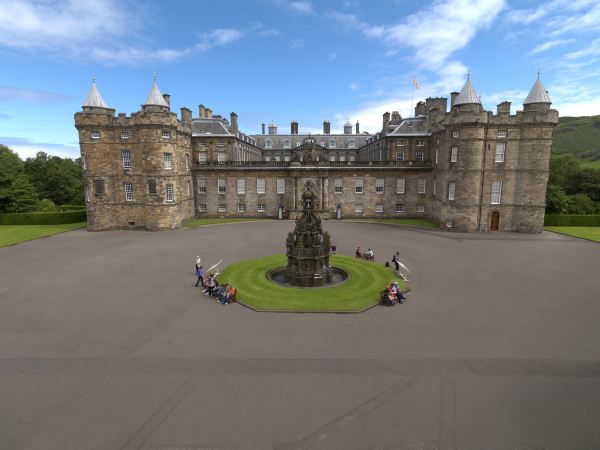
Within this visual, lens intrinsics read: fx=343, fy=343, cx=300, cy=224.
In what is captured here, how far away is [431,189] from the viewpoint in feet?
146

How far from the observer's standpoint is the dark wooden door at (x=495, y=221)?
37.2 meters

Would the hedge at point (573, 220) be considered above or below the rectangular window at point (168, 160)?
below

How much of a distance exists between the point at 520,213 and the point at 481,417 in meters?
34.2

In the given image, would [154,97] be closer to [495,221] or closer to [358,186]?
[358,186]

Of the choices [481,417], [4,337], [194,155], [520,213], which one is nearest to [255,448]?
[481,417]

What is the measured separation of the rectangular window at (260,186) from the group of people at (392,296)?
3323cm

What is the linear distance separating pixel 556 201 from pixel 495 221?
10.9m

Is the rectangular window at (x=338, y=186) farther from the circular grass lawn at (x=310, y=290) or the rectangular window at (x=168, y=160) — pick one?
the circular grass lawn at (x=310, y=290)

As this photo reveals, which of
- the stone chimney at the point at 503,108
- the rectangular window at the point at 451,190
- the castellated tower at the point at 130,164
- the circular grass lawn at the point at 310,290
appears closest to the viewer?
the circular grass lawn at the point at 310,290

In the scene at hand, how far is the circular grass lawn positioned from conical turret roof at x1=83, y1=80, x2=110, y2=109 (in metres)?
27.3

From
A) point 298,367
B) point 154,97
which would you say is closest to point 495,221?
point 298,367

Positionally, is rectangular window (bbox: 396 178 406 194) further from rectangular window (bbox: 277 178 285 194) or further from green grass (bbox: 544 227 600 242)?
green grass (bbox: 544 227 600 242)

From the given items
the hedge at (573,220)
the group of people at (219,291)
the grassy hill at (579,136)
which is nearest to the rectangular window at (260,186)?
the group of people at (219,291)

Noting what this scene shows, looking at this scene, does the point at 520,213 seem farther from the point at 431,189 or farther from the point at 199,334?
the point at 199,334
